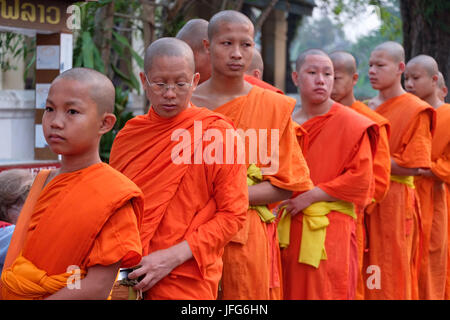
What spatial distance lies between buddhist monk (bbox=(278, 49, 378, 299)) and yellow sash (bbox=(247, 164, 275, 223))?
796mm

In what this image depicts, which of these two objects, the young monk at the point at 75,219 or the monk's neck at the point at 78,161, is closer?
the young monk at the point at 75,219

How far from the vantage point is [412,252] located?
6.14 meters

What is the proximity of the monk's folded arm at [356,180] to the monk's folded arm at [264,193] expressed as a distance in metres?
0.95

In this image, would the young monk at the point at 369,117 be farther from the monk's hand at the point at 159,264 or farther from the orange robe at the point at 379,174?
the monk's hand at the point at 159,264

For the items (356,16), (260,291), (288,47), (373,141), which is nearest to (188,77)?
(260,291)

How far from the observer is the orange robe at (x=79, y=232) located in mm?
2432

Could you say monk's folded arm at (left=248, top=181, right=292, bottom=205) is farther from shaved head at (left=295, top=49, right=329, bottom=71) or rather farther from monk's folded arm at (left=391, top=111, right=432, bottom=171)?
monk's folded arm at (left=391, top=111, right=432, bottom=171)

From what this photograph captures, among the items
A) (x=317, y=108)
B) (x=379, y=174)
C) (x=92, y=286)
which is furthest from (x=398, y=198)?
(x=92, y=286)

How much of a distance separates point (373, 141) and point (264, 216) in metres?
1.48

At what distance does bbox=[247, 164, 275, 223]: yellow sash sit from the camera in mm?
3807

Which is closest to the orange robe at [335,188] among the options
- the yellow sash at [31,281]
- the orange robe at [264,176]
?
the orange robe at [264,176]

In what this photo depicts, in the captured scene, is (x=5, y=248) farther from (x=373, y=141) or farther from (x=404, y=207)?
(x=404, y=207)

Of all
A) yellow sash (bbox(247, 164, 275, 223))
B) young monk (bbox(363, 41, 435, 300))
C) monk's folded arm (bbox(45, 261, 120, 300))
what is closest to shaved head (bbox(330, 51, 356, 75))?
young monk (bbox(363, 41, 435, 300))

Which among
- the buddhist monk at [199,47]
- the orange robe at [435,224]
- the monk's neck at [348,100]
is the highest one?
the buddhist monk at [199,47]
